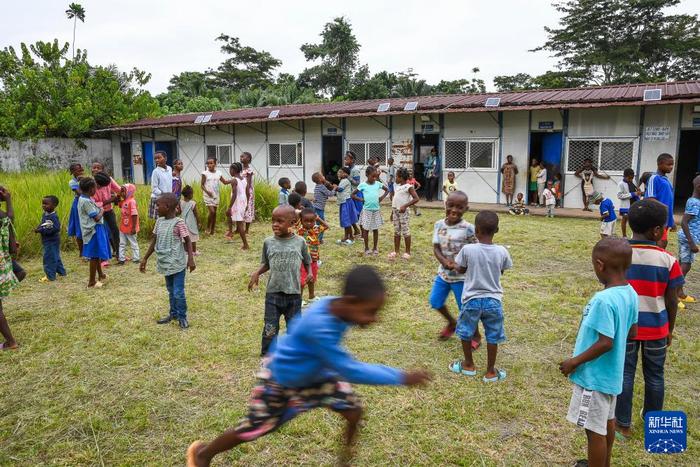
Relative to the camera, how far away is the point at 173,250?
4.77 metres

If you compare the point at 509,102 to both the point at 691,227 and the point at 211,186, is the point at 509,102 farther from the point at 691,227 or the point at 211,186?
the point at 691,227

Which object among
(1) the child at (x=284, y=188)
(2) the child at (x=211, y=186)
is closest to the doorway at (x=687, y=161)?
(1) the child at (x=284, y=188)

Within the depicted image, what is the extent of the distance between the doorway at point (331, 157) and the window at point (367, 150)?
1.06 meters

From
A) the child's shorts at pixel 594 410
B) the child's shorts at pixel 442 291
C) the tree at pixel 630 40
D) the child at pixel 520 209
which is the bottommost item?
the child's shorts at pixel 594 410

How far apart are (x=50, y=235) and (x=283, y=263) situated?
4.41 m

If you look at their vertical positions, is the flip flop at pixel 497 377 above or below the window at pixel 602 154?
below

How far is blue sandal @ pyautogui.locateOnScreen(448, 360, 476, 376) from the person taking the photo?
3808mm

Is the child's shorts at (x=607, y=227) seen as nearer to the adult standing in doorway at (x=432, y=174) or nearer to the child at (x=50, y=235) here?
the adult standing in doorway at (x=432, y=174)

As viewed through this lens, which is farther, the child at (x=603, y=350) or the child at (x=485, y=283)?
the child at (x=485, y=283)

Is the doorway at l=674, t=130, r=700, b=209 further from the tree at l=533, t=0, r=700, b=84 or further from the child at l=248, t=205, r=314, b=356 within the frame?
the child at l=248, t=205, r=314, b=356

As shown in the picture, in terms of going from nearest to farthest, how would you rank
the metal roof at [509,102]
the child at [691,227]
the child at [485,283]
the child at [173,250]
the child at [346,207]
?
the child at [485,283], the child at [173,250], the child at [691,227], the child at [346,207], the metal roof at [509,102]

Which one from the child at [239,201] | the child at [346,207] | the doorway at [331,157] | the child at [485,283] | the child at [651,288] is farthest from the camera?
the doorway at [331,157]

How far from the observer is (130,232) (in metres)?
7.27

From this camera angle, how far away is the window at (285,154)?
18766 mm
